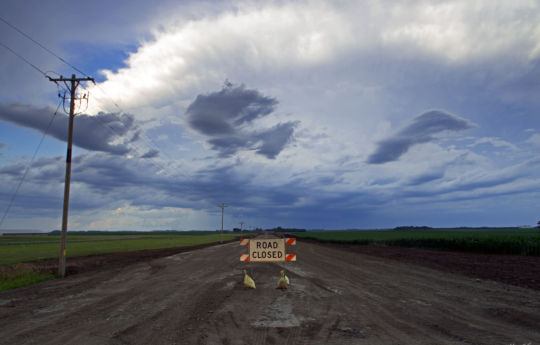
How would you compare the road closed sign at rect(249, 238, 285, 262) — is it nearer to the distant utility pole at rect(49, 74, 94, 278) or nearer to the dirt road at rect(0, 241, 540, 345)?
the dirt road at rect(0, 241, 540, 345)

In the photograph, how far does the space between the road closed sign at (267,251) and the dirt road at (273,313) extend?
3.80 feet

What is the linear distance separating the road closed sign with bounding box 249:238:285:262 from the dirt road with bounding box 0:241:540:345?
116 cm

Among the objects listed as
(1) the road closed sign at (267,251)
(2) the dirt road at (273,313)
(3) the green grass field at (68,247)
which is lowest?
(3) the green grass field at (68,247)

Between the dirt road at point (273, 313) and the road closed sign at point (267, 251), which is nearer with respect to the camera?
the dirt road at point (273, 313)

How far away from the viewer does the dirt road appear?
678 centimetres

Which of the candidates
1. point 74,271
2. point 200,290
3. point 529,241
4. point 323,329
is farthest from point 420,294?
point 529,241

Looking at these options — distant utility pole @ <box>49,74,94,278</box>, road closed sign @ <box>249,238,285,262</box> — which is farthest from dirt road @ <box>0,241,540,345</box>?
distant utility pole @ <box>49,74,94,278</box>

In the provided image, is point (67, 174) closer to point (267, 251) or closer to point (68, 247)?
point (267, 251)

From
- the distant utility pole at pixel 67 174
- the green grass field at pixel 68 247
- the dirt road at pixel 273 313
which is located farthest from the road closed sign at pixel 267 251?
the green grass field at pixel 68 247

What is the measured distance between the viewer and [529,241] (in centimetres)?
3450

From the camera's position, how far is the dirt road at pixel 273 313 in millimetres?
6777

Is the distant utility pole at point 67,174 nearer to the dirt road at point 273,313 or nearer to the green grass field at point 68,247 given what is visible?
the dirt road at point 273,313

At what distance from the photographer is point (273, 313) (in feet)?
28.9

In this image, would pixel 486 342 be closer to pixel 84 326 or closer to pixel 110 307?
pixel 84 326
